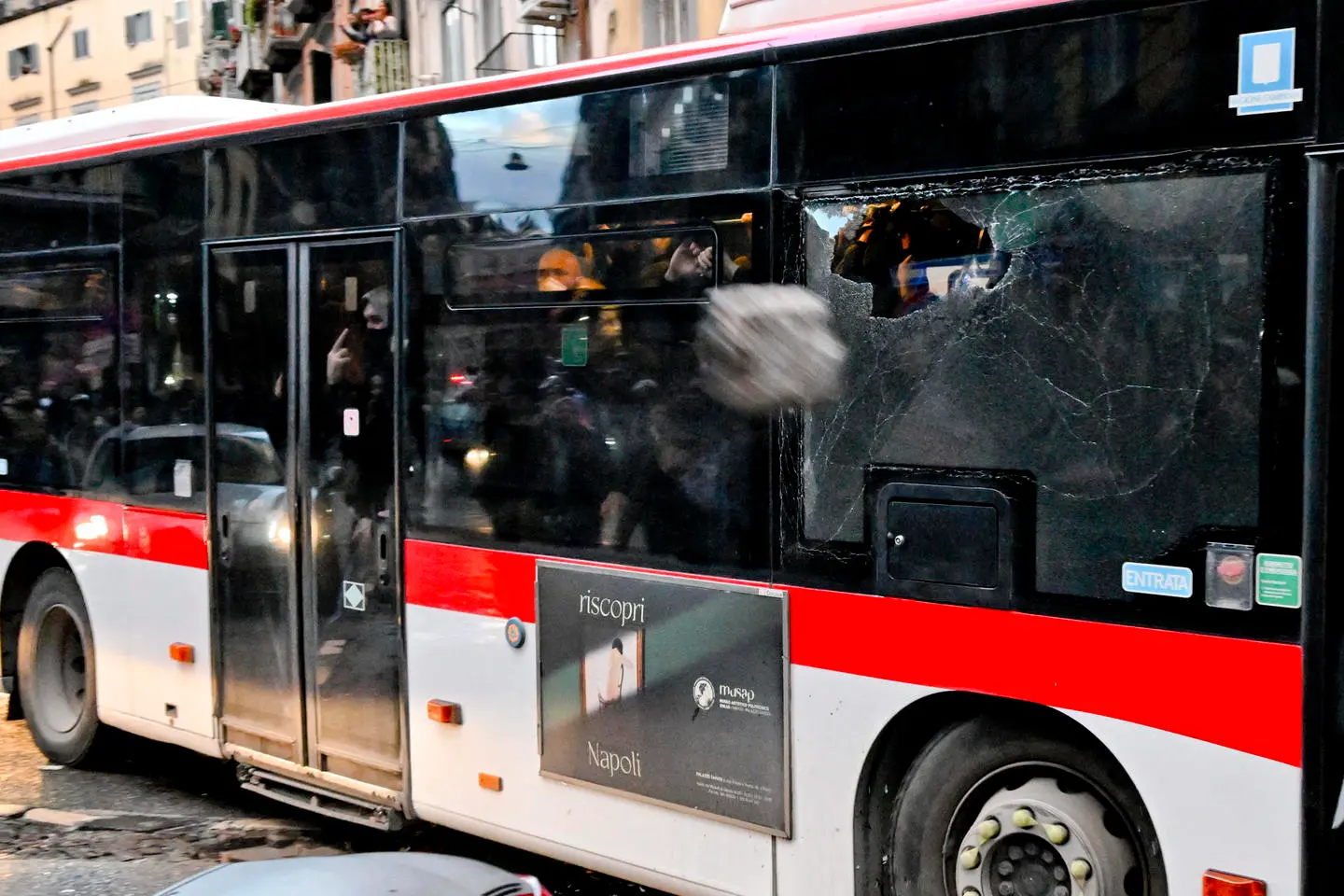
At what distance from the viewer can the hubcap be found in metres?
4.24

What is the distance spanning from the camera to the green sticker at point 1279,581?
375cm

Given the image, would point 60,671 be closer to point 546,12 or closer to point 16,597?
point 16,597

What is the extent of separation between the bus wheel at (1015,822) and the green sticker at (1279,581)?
0.76 metres

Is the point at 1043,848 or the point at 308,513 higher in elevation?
the point at 308,513

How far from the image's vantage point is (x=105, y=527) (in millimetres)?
8086

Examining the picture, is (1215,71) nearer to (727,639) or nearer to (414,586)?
(727,639)

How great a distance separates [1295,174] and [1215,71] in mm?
369

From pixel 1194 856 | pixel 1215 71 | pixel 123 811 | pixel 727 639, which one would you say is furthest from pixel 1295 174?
pixel 123 811

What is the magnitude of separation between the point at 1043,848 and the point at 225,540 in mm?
4462

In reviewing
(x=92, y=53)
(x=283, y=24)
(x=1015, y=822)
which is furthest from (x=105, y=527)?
(x=92, y=53)

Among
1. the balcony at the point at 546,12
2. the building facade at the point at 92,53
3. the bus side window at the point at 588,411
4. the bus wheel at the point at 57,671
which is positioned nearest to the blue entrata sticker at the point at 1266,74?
the bus side window at the point at 588,411

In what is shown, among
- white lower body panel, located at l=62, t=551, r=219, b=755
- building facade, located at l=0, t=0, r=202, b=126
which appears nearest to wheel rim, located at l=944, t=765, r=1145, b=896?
white lower body panel, located at l=62, t=551, r=219, b=755

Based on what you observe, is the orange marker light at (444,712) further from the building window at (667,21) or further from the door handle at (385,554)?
the building window at (667,21)

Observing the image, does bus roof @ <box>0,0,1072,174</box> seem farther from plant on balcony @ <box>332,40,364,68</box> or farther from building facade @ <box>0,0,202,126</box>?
building facade @ <box>0,0,202,126</box>
